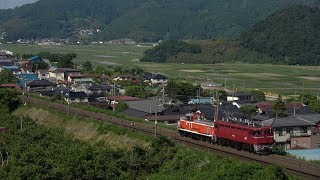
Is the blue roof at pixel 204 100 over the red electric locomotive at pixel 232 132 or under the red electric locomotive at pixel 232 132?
under

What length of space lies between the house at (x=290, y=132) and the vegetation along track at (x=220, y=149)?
4.18 meters

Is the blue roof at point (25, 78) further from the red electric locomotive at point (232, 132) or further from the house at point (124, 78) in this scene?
the red electric locomotive at point (232, 132)

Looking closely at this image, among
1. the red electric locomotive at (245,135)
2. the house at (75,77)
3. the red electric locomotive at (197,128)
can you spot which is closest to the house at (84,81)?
the house at (75,77)

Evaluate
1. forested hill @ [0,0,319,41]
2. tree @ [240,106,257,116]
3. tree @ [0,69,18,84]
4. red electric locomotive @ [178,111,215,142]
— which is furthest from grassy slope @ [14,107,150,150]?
forested hill @ [0,0,319,41]

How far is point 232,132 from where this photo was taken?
20.1m

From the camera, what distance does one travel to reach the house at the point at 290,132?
24297 mm

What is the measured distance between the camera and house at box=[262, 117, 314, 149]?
24.3 metres

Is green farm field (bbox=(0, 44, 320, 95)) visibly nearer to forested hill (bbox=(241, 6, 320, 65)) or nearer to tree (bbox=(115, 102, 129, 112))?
forested hill (bbox=(241, 6, 320, 65))

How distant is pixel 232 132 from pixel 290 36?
7396 cm

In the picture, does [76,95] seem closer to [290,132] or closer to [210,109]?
[210,109]

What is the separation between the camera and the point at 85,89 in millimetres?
43438

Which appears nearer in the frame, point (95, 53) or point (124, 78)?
point (124, 78)

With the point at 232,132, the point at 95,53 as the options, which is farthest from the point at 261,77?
the point at 95,53

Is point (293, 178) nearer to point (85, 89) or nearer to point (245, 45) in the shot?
point (85, 89)
